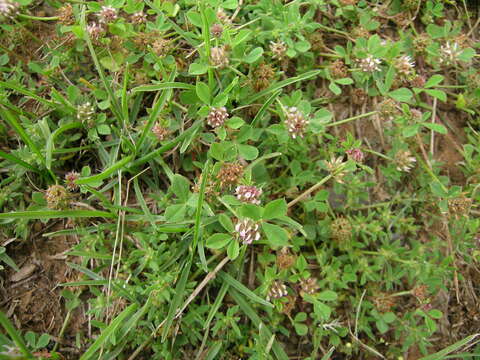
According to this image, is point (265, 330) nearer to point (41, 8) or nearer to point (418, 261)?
point (418, 261)

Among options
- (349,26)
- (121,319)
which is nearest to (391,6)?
(349,26)

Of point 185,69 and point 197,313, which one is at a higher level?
point 185,69

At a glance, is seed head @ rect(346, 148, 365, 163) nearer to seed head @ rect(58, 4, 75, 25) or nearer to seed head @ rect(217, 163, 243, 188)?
seed head @ rect(217, 163, 243, 188)

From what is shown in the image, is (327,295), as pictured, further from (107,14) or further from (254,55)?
(107,14)

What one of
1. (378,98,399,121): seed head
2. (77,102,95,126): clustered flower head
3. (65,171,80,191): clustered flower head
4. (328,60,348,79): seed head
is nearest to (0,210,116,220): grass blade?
(65,171,80,191): clustered flower head

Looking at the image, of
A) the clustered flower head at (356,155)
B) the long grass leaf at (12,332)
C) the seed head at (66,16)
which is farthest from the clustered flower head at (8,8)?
the clustered flower head at (356,155)

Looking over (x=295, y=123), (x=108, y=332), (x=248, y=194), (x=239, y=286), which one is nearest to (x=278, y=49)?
(x=295, y=123)
